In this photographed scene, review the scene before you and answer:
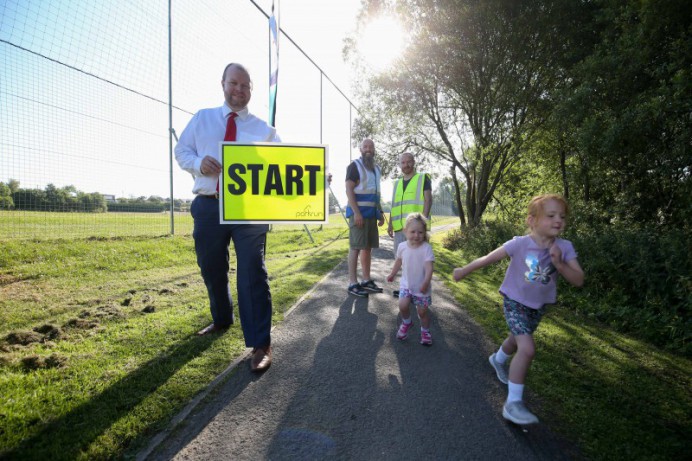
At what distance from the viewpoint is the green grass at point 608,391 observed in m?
1.98

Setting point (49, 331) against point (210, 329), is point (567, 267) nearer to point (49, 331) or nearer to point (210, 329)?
point (210, 329)

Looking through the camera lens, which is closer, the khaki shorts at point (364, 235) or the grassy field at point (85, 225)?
the khaki shorts at point (364, 235)

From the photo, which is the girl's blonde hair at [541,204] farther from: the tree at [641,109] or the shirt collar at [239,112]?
the tree at [641,109]

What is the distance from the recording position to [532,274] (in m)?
2.45

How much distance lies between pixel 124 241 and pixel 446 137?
15.2 m

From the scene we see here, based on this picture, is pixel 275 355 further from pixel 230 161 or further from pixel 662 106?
pixel 662 106

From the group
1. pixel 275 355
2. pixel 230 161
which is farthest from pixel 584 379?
pixel 230 161

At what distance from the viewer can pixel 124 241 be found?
7461 mm

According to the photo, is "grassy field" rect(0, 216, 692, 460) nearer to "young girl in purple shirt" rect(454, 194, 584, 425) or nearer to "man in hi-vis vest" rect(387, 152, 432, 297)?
"young girl in purple shirt" rect(454, 194, 584, 425)

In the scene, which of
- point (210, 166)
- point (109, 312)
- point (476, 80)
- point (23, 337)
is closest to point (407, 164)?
point (210, 166)

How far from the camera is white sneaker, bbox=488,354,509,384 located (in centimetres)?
269

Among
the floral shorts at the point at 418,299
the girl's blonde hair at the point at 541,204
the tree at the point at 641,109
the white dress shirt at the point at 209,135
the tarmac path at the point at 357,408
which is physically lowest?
the tarmac path at the point at 357,408

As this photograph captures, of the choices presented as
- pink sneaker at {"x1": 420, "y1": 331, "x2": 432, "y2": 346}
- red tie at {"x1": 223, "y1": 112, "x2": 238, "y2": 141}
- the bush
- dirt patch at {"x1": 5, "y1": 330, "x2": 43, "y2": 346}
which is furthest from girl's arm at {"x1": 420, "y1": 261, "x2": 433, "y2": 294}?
dirt patch at {"x1": 5, "y1": 330, "x2": 43, "y2": 346}

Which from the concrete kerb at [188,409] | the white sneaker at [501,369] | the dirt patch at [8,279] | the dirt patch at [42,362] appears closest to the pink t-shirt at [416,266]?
the white sneaker at [501,369]
